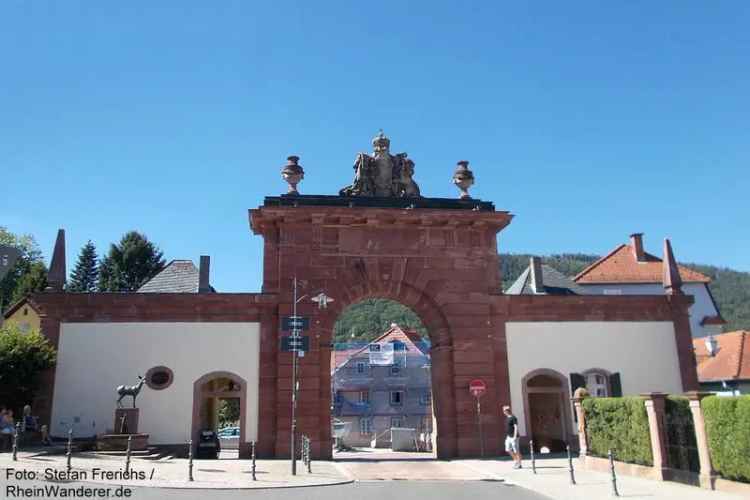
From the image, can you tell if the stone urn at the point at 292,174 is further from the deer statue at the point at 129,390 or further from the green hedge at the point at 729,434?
the green hedge at the point at 729,434

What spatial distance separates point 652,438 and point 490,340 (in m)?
9.28

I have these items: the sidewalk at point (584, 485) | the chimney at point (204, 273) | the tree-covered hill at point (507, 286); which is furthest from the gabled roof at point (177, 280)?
the tree-covered hill at point (507, 286)

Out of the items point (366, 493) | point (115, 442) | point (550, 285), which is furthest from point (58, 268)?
point (550, 285)

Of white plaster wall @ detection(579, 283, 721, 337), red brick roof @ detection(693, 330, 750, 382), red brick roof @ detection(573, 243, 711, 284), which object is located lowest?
red brick roof @ detection(693, 330, 750, 382)

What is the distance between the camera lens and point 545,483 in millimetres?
15430

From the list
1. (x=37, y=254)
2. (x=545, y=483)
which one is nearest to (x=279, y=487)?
(x=545, y=483)

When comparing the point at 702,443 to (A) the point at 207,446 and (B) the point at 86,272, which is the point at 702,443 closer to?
(A) the point at 207,446

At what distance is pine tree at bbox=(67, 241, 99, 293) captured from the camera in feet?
198

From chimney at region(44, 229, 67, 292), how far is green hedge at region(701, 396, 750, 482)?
2168cm

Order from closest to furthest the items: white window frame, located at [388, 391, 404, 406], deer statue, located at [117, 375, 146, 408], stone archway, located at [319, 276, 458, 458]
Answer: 1. deer statue, located at [117, 375, 146, 408]
2. stone archway, located at [319, 276, 458, 458]
3. white window frame, located at [388, 391, 404, 406]

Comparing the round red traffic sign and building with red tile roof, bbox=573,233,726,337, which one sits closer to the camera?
the round red traffic sign

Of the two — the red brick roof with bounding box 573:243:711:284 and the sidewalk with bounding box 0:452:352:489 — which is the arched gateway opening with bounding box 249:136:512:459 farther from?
the red brick roof with bounding box 573:243:711:284

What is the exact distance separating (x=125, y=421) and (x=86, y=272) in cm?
4529

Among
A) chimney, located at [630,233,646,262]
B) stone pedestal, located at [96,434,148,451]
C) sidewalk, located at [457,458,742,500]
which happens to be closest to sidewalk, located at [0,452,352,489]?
stone pedestal, located at [96,434,148,451]
